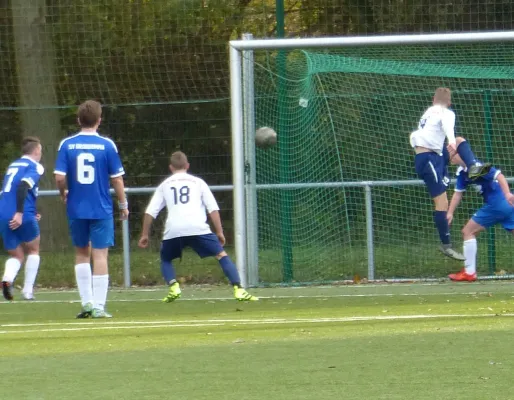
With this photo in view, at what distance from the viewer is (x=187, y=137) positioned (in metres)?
15.7

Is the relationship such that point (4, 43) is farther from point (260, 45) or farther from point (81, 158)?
point (81, 158)

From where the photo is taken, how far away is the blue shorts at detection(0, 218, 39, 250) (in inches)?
501

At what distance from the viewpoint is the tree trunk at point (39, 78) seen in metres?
16.3

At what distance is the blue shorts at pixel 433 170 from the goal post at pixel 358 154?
1.34m

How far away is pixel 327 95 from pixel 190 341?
6896 millimetres

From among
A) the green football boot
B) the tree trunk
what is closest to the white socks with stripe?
the green football boot

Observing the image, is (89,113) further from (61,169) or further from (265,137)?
(265,137)

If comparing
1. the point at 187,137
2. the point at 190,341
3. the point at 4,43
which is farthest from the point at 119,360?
the point at 4,43

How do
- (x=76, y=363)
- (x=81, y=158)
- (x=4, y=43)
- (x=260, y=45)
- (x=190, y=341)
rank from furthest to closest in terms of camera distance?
(x=4, y=43), (x=260, y=45), (x=81, y=158), (x=190, y=341), (x=76, y=363)

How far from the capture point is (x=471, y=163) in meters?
13.1

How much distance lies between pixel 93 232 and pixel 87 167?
52cm

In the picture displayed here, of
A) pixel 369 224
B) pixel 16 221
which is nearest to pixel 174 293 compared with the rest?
pixel 16 221

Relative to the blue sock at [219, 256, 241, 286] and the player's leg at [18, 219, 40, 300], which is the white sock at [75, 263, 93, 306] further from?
the player's leg at [18, 219, 40, 300]

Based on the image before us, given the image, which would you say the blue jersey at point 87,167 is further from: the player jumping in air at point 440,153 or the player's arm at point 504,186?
the player's arm at point 504,186
